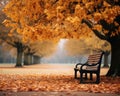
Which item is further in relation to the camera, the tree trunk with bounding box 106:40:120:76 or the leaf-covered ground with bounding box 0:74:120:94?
the tree trunk with bounding box 106:40:120:76

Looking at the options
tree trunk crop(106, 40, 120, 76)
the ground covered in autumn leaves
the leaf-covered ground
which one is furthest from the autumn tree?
the leaf-covered ground

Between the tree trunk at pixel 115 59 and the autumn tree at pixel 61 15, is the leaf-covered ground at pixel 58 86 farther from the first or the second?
the tree trunk at pixel 115 59

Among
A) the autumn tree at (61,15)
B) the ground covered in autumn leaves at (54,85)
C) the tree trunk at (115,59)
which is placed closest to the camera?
the ground covered in autumn leaves at (54,85)

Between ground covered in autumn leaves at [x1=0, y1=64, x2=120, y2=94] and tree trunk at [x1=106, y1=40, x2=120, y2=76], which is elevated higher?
tree trunk at [x1=106, y1=40, x2=120, y2=76]

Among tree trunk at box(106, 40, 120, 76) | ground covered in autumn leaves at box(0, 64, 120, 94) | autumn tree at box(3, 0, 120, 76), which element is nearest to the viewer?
ground covered in autumn leaves at box(0, 64, 120, 94)

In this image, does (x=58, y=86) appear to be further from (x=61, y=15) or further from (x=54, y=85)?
(x=61, y=15)

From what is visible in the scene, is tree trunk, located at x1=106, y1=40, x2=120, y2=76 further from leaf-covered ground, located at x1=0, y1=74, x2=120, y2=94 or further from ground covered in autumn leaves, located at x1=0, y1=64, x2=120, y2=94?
leaf-covered ground, located at x1=0, y1=74, x2=120, y2=94

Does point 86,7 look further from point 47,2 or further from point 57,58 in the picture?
point 57,58

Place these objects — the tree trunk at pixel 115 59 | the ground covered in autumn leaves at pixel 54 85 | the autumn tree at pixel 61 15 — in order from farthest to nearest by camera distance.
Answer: the tree trunk at pixel 115 59 < the autumn tree at pixel 61 15 < the ground covered in autumn leaves at pixel 54 85

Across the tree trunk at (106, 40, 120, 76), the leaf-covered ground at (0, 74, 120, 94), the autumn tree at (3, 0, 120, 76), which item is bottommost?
the leaf-covered ground at (0, 74, 120, 94)

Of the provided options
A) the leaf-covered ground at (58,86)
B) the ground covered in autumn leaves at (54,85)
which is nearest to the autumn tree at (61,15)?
the ground covered in autumn leaves at (54,85)

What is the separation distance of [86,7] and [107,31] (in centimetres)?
406

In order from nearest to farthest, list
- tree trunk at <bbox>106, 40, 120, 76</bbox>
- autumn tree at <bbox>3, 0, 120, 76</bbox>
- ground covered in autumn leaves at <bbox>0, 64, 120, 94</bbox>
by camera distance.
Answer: ground covered in autumn leaves at <bbox>0, 64, 120, 94</bbox> < autumn tree at <bbox>3, 0, 120, 76</bbox> < tree trunk at <bbox>106, 40, 120, 76</bbox>

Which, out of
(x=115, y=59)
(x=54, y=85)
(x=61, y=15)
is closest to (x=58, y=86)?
(x=54, y=85)
